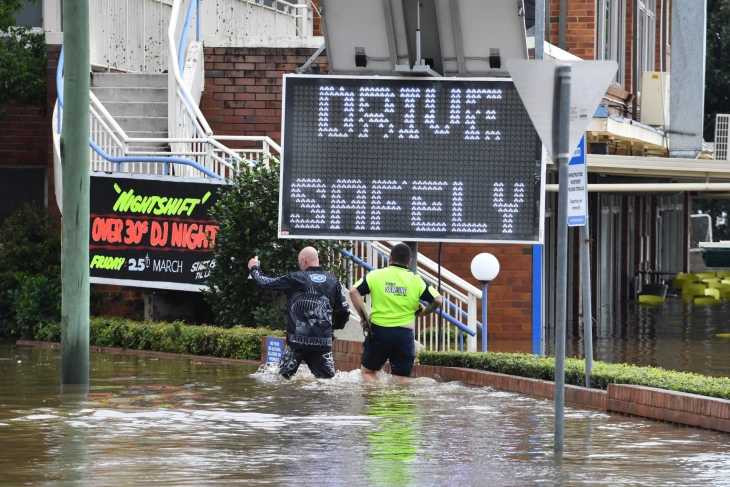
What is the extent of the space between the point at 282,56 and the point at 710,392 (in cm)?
1140

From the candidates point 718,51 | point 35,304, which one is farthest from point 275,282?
point 718,51

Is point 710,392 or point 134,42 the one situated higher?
point 134,42

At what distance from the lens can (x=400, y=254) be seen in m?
13.6

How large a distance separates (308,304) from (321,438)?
12.3 ft

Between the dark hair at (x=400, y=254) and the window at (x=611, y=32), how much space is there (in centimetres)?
1036

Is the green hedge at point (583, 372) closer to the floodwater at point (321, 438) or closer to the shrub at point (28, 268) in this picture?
the floodwater at point (321, 438)

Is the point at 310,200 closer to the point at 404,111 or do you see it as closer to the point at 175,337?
the point at 404,111

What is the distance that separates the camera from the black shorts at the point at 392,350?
44.0 ft

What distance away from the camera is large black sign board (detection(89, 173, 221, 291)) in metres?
17.6

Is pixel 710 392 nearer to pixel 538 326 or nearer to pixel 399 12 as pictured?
pixel 399 12

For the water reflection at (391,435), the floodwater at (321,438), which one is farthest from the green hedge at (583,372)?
the water reflection at (391,435)

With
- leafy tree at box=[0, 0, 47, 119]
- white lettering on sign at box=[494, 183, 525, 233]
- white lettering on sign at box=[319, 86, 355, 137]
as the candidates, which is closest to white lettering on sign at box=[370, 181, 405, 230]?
white lettering on sign at box=[319, 86, 355, 137]

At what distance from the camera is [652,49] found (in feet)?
99.3

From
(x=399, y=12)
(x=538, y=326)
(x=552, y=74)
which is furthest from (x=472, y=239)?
(x=538, y=326)
